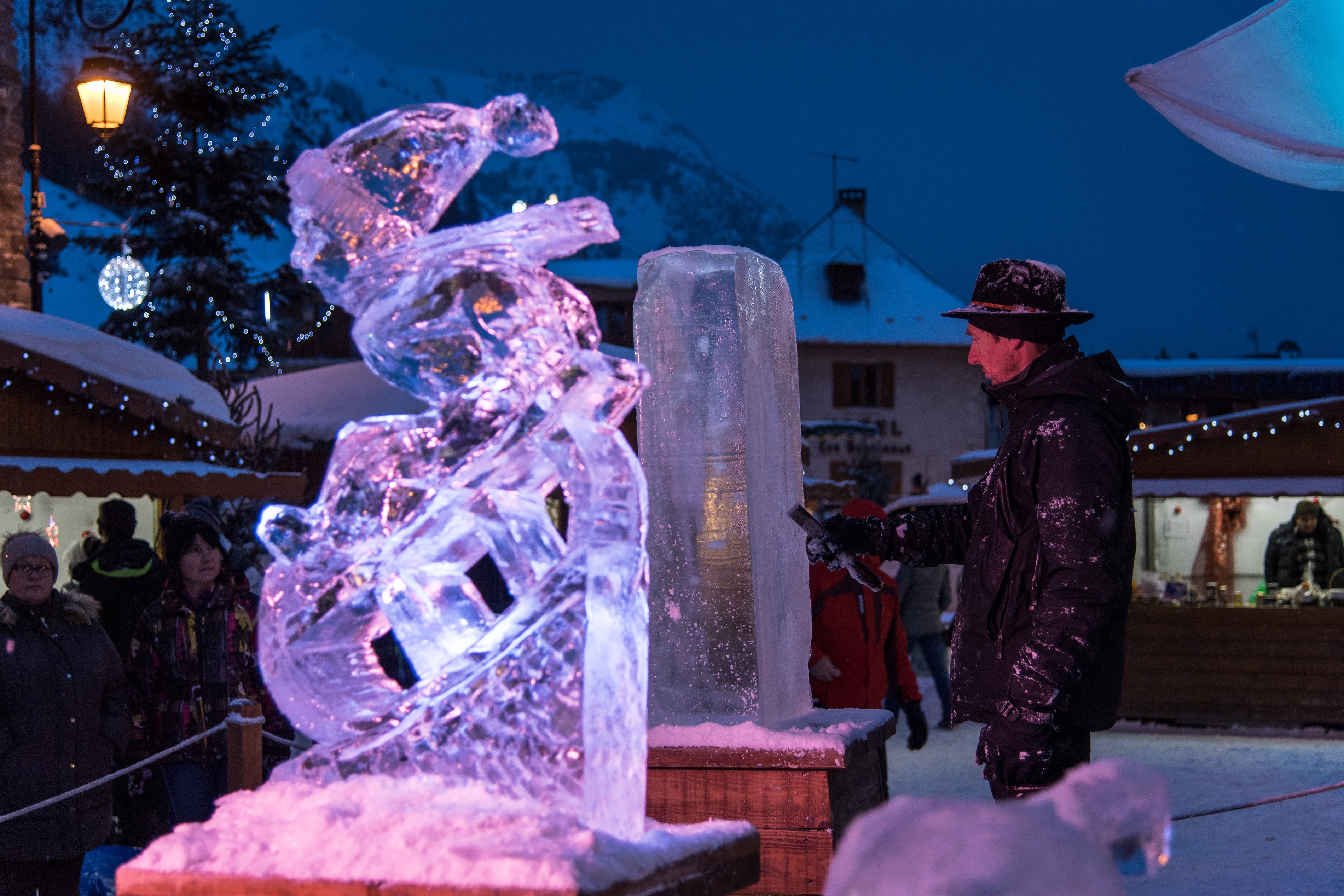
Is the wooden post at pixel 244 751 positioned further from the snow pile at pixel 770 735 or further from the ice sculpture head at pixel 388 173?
the ice sculpture head at pixel 388 173

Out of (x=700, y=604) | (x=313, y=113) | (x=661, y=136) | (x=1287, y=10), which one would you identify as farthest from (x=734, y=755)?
(x=661, y=136)

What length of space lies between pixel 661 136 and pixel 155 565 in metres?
170

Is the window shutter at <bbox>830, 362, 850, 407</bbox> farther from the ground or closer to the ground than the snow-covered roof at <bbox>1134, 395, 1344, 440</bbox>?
farther from the ground

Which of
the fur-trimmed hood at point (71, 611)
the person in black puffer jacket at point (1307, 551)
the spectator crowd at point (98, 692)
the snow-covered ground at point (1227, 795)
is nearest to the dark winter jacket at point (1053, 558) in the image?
the snow-covered ground at point (1227, 795)

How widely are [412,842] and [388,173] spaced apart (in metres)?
1.25

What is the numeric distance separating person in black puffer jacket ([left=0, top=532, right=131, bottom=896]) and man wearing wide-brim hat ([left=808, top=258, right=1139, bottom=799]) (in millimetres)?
3591

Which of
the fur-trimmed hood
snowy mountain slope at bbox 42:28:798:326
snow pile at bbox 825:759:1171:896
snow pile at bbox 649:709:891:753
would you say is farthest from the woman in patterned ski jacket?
snowy mountain slope at bbox 42:28:798:326

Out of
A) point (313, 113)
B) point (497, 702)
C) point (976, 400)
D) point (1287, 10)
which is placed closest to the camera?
point (497, 702)

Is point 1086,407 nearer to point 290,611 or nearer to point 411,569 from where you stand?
point 411,569

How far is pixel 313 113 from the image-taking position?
39.7 m

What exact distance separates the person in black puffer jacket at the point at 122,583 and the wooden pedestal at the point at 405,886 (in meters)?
5.02

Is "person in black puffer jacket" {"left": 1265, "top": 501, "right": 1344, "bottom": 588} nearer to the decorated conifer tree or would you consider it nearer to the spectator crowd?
the spectator crowd

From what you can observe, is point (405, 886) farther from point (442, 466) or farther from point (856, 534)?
point (856, 534)

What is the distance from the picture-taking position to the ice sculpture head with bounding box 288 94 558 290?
2.45 metres
